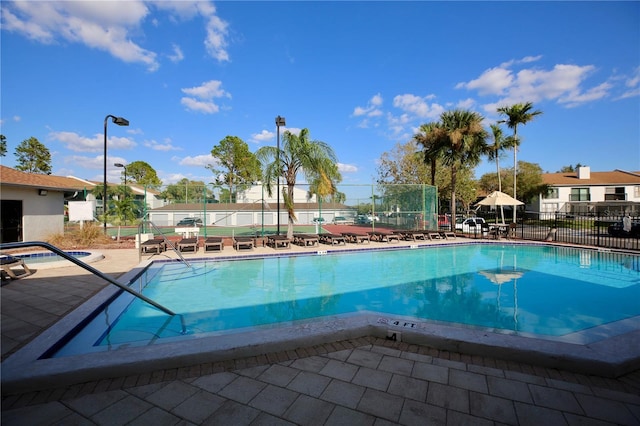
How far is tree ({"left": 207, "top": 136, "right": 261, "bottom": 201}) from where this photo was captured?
41875 millimetres

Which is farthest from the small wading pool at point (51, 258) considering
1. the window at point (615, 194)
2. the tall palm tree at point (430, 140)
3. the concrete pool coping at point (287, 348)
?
the window at point (615, 194)

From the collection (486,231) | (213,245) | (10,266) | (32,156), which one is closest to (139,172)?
(32,156)

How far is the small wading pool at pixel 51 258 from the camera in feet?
25.3

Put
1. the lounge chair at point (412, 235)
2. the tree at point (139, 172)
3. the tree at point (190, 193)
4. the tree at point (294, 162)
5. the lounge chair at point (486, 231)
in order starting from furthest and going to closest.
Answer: the tree at point (139, 172)
the lounge chair at point (486, 231)
the lounge chair at point (412, 235)
the tree at point (190, 193)
the tree at point (294, 162)

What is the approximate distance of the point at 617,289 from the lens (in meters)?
6.94

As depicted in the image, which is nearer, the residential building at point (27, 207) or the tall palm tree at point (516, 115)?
the residential building at point (27, 207)

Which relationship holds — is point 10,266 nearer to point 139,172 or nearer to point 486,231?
point 486,231

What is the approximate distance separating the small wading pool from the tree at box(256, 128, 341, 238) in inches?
267

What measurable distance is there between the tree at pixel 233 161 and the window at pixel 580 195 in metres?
38.6

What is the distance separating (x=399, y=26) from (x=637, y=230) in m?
16.1

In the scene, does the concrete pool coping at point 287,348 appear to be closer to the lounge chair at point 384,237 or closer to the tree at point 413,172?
the lounge chair at point 384,237

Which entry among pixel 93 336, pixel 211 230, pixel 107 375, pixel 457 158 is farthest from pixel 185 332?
pixel 457 158

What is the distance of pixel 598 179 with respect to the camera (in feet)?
112

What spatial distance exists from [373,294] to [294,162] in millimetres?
7894
